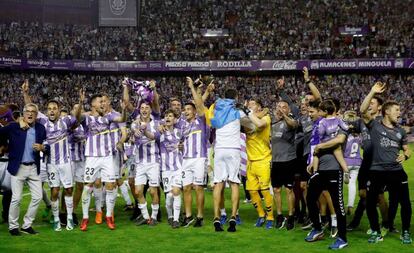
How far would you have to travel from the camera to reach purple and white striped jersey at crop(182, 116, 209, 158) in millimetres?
9961

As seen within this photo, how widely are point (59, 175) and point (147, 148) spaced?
1.64 meters

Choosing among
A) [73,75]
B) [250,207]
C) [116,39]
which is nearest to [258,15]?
[116,39]

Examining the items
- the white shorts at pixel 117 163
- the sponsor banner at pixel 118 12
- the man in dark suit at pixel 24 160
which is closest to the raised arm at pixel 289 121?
the white shorts at pixel 117 163

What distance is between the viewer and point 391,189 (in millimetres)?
8500

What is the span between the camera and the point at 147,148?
10227mm

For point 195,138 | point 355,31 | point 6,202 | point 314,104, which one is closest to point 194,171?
point 195,138

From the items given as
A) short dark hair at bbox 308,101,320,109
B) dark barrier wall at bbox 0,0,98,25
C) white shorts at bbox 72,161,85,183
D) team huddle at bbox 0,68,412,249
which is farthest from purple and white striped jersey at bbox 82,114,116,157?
dark barrier wall at bbox 0,0,98,25

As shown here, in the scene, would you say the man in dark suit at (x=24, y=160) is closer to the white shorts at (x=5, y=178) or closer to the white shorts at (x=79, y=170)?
the white shorts at (x=5, y=178)

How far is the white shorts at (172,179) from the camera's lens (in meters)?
10.00

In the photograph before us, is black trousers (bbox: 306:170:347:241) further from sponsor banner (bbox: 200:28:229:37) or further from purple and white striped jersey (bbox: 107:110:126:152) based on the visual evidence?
sponsor banner (bbox: 200:28:229:37)

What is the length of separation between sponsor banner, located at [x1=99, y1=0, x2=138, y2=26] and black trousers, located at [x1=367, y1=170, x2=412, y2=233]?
30972mm

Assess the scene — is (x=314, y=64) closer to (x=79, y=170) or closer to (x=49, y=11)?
(x=49, y=11)

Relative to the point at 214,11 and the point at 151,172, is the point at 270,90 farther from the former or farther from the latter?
the point at 151,172

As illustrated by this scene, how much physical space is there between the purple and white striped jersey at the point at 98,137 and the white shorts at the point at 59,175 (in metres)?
0.46
